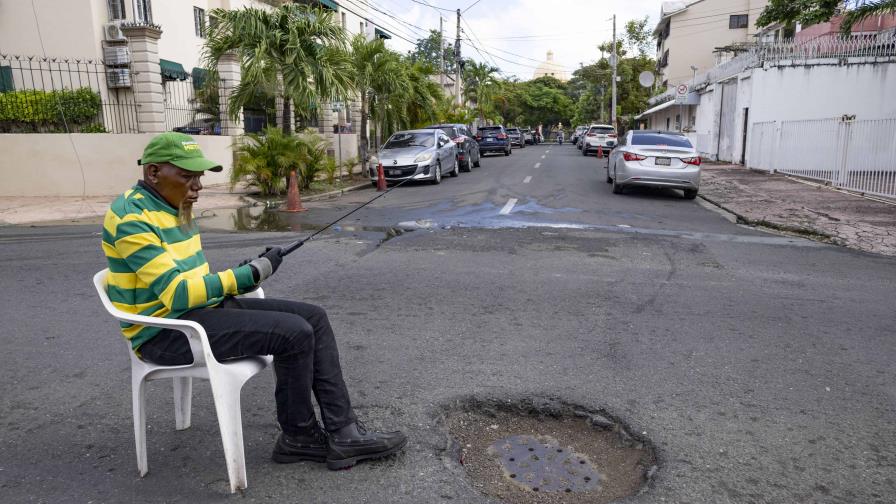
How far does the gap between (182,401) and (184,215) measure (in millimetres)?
1058

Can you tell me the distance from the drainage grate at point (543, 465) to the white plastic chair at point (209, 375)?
4.11 ft

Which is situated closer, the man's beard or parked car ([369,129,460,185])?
the man's beard

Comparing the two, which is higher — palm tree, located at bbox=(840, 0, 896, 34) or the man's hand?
palm tree, located at bbox=(840, 0, 896, 34)

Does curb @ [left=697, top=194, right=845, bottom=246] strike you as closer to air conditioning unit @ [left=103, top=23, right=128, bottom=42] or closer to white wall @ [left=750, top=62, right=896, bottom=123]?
white wall @ [left=750, top=62, right=896, bottom=123]

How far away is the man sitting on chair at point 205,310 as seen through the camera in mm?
2838

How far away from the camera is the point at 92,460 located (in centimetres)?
329

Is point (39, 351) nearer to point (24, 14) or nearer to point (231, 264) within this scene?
point (231, 264)

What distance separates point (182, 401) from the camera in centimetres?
353

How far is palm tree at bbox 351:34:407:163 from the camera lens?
20.5 metres

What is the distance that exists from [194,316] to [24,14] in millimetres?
22275

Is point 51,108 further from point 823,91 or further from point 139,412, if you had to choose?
point 823,91

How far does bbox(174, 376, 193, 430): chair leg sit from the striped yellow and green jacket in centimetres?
54

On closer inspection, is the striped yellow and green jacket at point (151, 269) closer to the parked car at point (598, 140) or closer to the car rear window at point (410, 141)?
the car rear window at point (410, 141)

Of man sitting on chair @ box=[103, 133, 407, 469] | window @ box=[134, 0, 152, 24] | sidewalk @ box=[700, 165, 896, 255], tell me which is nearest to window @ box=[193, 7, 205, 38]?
window @ box=[134, 0, 152, 24]
